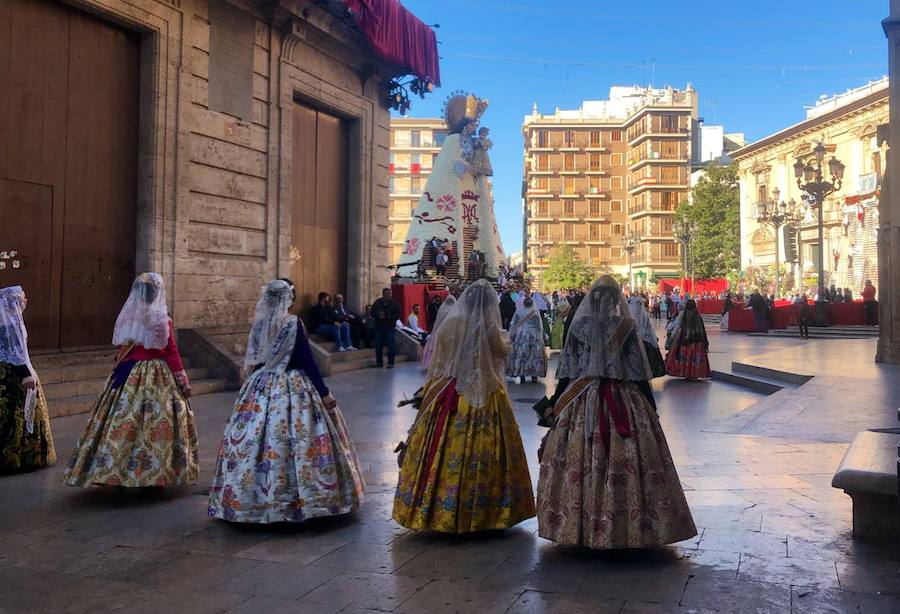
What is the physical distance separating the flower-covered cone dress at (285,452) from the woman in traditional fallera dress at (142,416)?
2.97 ft

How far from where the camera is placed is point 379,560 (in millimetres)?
4098

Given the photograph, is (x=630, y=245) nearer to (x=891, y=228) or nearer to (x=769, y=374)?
(x=891, y=228)

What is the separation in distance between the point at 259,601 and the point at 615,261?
81.6m

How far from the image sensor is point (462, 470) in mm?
4438

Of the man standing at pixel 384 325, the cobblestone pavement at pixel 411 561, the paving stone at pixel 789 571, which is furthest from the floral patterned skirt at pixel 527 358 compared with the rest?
the paving stone at pixel 789 571

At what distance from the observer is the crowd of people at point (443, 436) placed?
409 centimetres

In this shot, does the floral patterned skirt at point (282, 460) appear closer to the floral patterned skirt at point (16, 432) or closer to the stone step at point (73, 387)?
the floral patterned skirt at point (16, 432)

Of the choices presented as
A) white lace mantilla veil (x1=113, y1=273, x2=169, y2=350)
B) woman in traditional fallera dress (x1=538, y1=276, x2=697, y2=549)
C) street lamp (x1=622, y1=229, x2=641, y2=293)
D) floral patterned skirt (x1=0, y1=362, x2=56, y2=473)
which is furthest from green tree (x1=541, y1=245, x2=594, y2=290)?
woman in traditional fallera dress (x1=538, y1=276, x2=697, y2=549)

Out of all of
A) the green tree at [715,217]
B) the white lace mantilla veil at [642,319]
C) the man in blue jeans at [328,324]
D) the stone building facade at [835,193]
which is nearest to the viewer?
the white lace mantilla veil at [642,319]

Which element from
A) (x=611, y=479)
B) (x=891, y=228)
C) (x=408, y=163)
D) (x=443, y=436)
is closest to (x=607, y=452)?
(x=611, y=479)

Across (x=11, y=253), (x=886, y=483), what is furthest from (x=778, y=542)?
(x=11, y=253)

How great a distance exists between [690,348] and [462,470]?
32.9 ft

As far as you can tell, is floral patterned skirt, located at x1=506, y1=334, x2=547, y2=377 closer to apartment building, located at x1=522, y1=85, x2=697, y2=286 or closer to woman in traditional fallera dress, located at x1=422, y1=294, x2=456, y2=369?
woman in traditional fallera dress, located at x1=422, y1=294, x2=456, y2=369

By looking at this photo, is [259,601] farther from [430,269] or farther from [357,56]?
[430,269]
